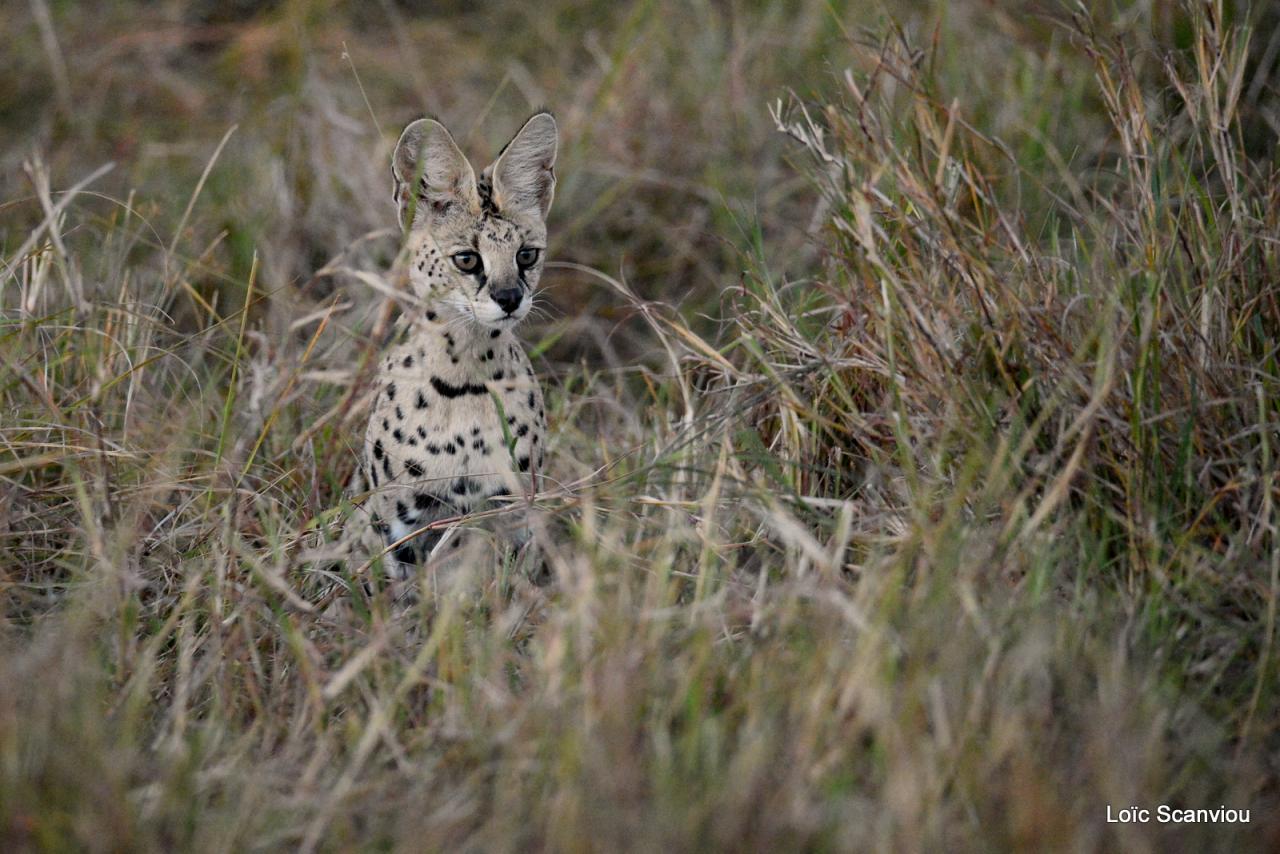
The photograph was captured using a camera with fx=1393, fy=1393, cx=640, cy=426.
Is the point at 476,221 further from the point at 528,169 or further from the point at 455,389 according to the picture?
the point at 455,389

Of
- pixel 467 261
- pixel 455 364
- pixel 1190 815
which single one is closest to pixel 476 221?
pixel 467 261

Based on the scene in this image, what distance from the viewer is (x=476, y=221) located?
3.45 metres

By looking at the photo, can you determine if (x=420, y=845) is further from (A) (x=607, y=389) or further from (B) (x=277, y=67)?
(B) (x=277, y=67)

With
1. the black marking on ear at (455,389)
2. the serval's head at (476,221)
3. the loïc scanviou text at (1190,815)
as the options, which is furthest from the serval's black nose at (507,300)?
the loïc scanviou text at (1190,815)

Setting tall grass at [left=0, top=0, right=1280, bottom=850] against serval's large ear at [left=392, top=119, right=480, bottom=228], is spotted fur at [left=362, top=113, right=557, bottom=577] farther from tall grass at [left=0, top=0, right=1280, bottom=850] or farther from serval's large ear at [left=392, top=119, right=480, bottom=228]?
tall grass at [left=0, top=0, right=1280, bottom=850]

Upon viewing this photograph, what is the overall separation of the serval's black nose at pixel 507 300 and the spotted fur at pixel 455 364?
4 centimetres

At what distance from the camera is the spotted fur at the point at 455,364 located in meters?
3.40

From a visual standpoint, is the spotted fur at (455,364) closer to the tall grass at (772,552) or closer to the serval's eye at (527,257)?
the serval's eye at (527,257)

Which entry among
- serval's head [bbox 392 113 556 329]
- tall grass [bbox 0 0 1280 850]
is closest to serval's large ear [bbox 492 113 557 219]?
serval's head [bbox 392 113 556 329]

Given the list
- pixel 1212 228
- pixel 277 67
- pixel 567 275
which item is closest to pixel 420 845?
pixel 1212 228

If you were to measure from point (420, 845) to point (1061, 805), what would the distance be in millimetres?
969

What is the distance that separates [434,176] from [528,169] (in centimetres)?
24

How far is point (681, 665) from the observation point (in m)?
2.41

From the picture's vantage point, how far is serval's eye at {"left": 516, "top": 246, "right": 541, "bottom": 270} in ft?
11.5
